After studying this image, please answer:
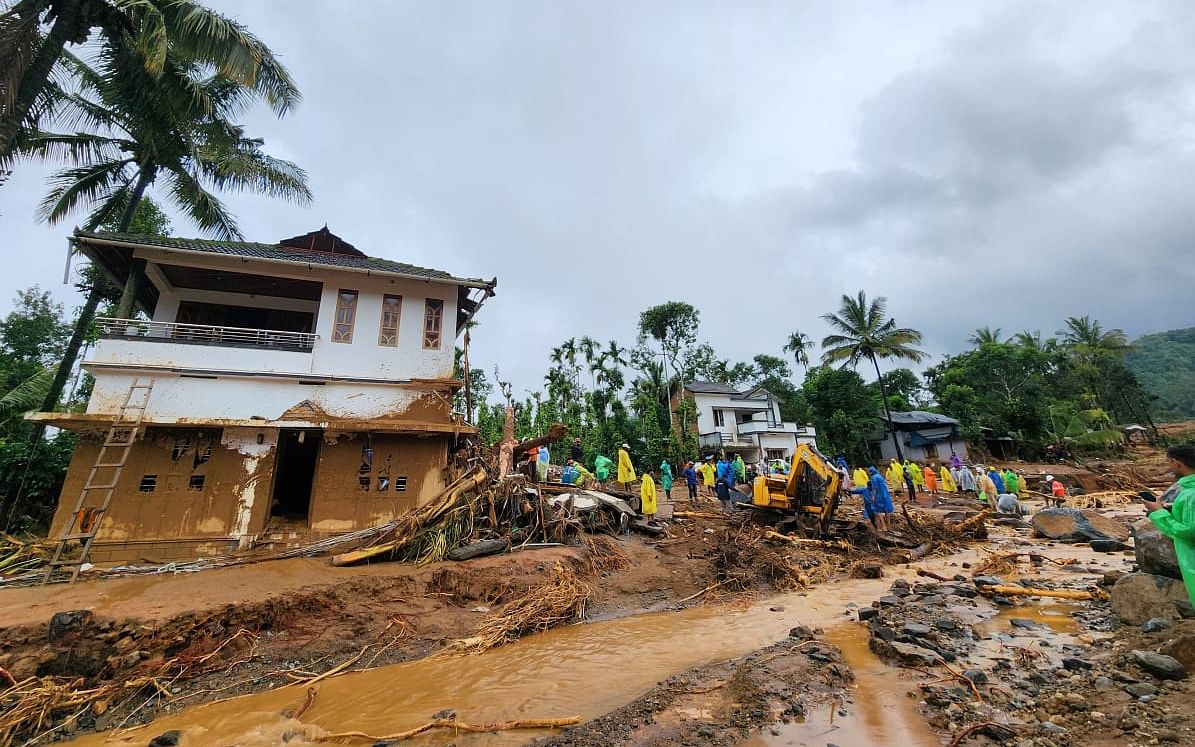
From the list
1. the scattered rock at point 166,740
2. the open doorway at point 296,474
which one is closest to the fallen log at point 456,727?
the scattered rock at point 166,740

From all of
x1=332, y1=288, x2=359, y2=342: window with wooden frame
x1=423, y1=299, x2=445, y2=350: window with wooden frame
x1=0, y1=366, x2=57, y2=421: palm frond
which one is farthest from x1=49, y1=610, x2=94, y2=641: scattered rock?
x1=0, y1=366, x2=57, y2=421: palm frond

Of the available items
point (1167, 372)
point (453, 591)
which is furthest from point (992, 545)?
point (1167, 372)

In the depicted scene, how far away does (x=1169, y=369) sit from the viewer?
79125 millimetres

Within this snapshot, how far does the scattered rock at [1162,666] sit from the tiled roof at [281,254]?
43.2ft

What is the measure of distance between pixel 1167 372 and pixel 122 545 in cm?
12467

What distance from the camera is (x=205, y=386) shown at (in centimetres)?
1092

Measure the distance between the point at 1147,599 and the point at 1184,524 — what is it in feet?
9.36

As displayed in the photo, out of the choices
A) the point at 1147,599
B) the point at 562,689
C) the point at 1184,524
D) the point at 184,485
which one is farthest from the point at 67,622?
the point at 1147,599

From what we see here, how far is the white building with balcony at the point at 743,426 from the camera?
34.0 metres

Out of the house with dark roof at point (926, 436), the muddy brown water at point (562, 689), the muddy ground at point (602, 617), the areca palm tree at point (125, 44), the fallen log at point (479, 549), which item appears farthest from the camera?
the house with dark roof at point (926, 436)

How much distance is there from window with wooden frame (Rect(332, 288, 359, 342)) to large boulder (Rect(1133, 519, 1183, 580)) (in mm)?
15251

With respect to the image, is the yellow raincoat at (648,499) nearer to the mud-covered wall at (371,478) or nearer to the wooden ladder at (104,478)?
the mud-covered wall at (371,478)

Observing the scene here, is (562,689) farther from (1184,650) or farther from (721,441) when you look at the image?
(721,441)

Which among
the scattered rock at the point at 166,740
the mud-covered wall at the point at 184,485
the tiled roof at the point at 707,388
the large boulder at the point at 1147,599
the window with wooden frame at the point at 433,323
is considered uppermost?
the tiled roof at the point at 707,388
